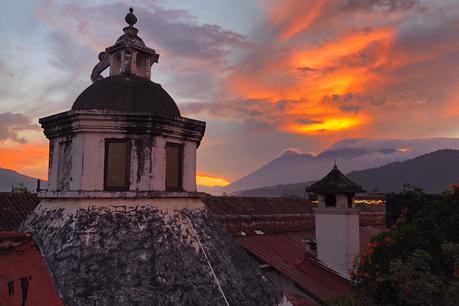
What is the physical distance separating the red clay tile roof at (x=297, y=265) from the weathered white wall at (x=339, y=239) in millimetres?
660

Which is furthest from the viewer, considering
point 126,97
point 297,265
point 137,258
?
point 297,265

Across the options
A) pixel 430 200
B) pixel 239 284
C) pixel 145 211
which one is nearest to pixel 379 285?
pixel 430 200

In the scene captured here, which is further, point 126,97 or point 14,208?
point 14,208

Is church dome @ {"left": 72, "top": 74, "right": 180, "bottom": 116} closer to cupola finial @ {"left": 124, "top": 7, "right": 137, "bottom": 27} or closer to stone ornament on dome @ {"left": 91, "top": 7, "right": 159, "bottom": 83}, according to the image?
stone ornament on dome @ {"left": 91, "top": 7, "right": 159, "bottom": 83}

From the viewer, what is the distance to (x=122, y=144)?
25.5 ft

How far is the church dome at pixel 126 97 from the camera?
26.9ft

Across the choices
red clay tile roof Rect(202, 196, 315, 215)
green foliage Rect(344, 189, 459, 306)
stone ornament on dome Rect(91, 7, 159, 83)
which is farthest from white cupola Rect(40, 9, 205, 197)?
red clay tile roof Rect(202, 196, 315, 215)

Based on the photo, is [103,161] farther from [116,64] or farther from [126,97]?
[116,64]

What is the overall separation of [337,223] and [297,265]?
9.83 feet

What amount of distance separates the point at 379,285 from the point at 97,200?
769 cm

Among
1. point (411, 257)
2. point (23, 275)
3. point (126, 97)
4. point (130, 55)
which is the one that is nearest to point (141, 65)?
point (130, 55)

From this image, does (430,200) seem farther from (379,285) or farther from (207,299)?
(207,299)

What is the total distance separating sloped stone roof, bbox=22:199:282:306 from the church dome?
1.93 metres

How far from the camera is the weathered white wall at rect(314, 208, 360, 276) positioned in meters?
20.4
